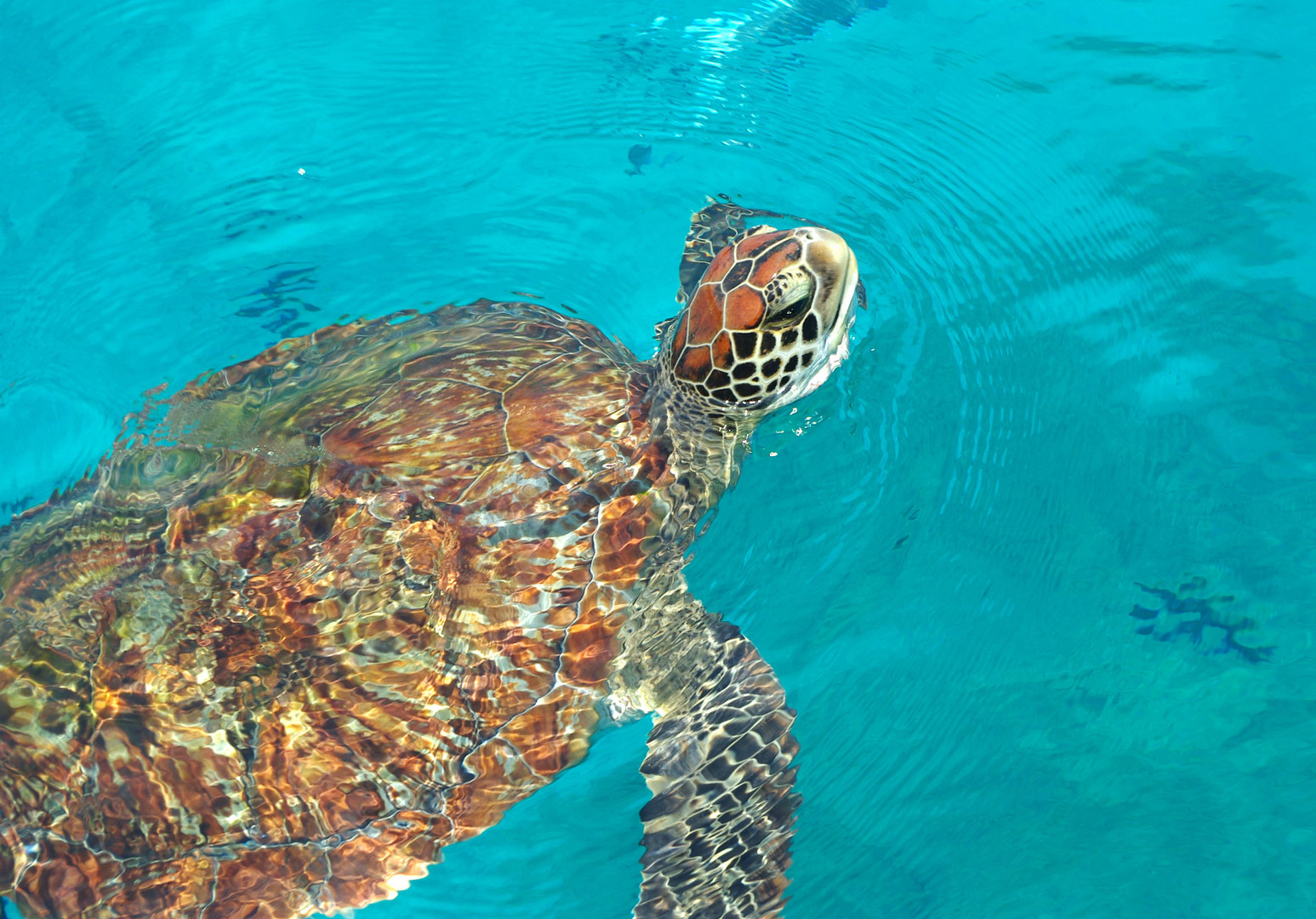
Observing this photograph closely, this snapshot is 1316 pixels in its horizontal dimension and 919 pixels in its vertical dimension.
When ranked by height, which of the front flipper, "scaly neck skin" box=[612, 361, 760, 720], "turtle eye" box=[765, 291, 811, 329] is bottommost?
the front flipper

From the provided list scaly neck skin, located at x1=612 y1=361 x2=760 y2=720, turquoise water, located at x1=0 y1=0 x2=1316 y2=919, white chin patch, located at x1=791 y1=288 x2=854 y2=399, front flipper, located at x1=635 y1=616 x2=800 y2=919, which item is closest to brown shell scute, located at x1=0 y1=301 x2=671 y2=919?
scaly neck skin, located at x1=612 y1=361 x2=760 y2=720

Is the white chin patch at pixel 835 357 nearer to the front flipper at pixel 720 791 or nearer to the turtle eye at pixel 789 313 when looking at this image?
the turtle eye at pixel 789 313

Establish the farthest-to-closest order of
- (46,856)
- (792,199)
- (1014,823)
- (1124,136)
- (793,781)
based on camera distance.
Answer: (1124,136), (792,199), (1014,823), (793,781), (46,856)

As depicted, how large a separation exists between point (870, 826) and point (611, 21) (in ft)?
15.3

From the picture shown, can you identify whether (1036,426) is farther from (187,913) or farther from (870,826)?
(187,913)

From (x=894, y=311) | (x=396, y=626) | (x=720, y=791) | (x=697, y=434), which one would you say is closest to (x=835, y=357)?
(x=697, y=434)

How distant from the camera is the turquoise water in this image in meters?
3.21

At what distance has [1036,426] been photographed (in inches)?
155

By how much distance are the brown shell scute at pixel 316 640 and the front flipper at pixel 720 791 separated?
37cm

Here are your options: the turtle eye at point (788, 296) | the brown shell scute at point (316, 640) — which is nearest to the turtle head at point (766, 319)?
the turtle eye at point (788, 296)

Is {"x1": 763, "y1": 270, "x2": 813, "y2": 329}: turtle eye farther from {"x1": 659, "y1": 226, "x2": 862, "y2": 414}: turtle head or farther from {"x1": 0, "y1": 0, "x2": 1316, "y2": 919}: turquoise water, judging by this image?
{"x1": 0, "y1": 0, "x2": 1316, "y2": 919}: turquoise water

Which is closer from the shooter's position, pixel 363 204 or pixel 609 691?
pixel 609 691

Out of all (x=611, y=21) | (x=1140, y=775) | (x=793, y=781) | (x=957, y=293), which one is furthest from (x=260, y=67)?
(x=1140, y=775)

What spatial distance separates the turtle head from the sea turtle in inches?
0.5
